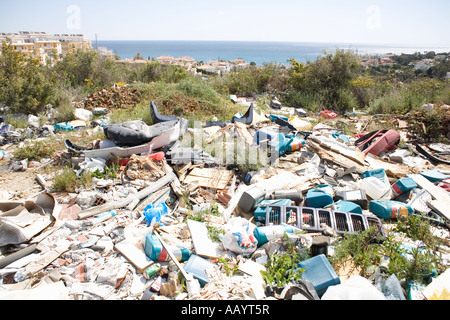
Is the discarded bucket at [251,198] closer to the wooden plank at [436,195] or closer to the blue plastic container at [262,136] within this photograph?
the blue plastic container at [262,136]

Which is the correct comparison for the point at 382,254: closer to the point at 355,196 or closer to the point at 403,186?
→ the point at 355,196

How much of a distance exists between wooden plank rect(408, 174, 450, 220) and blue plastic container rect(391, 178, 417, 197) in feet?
0.98

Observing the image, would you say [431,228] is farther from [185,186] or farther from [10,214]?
[10,214]

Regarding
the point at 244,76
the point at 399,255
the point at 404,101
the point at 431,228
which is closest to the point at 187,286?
the point at 399,255

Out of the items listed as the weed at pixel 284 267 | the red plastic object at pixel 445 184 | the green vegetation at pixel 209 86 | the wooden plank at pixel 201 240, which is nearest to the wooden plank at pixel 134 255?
the wooden plank at pixel 201 240

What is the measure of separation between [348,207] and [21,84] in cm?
834

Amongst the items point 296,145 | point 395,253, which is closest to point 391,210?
point 395,253

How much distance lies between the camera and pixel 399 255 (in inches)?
100

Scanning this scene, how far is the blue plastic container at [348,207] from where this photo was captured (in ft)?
11.3

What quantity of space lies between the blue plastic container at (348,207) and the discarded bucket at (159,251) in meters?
2.02

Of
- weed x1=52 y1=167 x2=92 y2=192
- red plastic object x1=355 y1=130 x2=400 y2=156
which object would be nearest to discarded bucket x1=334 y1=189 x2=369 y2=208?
red plastic object x1=355 y1=130 x2=400 y2=156

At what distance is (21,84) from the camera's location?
720 centimetres

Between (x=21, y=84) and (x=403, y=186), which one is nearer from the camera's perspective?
(x=403, y=186)

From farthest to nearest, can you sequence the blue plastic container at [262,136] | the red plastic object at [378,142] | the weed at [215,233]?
the red plastic object at [378,142] < the blue plastic container at [262,136] < the weed at [215,233]
